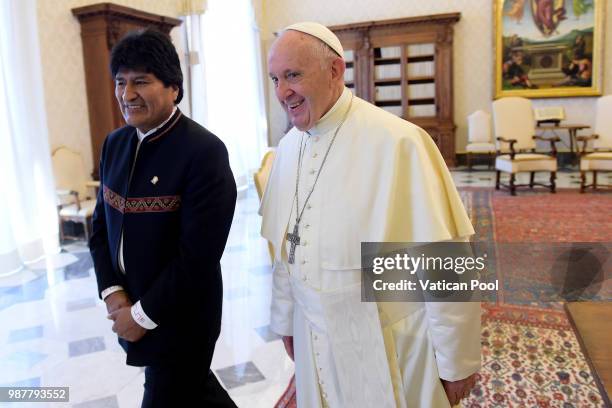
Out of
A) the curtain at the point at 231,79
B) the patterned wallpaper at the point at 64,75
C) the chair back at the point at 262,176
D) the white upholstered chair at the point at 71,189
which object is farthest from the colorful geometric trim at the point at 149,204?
the curtain at the point at 231,79

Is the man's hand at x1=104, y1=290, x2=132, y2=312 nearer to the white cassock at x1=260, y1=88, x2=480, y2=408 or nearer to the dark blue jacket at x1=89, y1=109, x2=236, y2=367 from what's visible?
the dark blue jacket at x1=89, y1=109, x2=236, y2=367

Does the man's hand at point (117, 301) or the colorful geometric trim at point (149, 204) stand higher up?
the colorful geometric trim at point (149, 204)

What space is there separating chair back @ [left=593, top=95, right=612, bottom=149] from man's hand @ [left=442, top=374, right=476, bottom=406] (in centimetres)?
800

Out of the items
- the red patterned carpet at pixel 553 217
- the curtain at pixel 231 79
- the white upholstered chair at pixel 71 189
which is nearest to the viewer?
the red patterned carpet at pixel 553 217

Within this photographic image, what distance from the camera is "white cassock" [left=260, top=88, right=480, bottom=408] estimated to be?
137 centimetres

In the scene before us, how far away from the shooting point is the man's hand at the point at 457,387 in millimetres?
1413

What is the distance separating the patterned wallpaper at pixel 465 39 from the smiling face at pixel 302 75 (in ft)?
33.3

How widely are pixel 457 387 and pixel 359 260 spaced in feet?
1.41

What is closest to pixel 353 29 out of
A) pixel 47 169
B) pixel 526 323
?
pixel 47 169

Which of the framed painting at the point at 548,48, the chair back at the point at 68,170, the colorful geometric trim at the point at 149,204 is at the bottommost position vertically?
the chair back at the point at 68,170

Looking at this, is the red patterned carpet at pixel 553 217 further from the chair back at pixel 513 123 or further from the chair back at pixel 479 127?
the chair back at pixel 479 127

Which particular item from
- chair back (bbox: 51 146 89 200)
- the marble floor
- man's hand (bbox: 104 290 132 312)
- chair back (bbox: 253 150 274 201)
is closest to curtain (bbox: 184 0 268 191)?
chair back (bbox: 51 146 89 200)

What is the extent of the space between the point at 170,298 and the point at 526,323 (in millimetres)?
2408

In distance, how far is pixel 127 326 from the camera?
167cm
